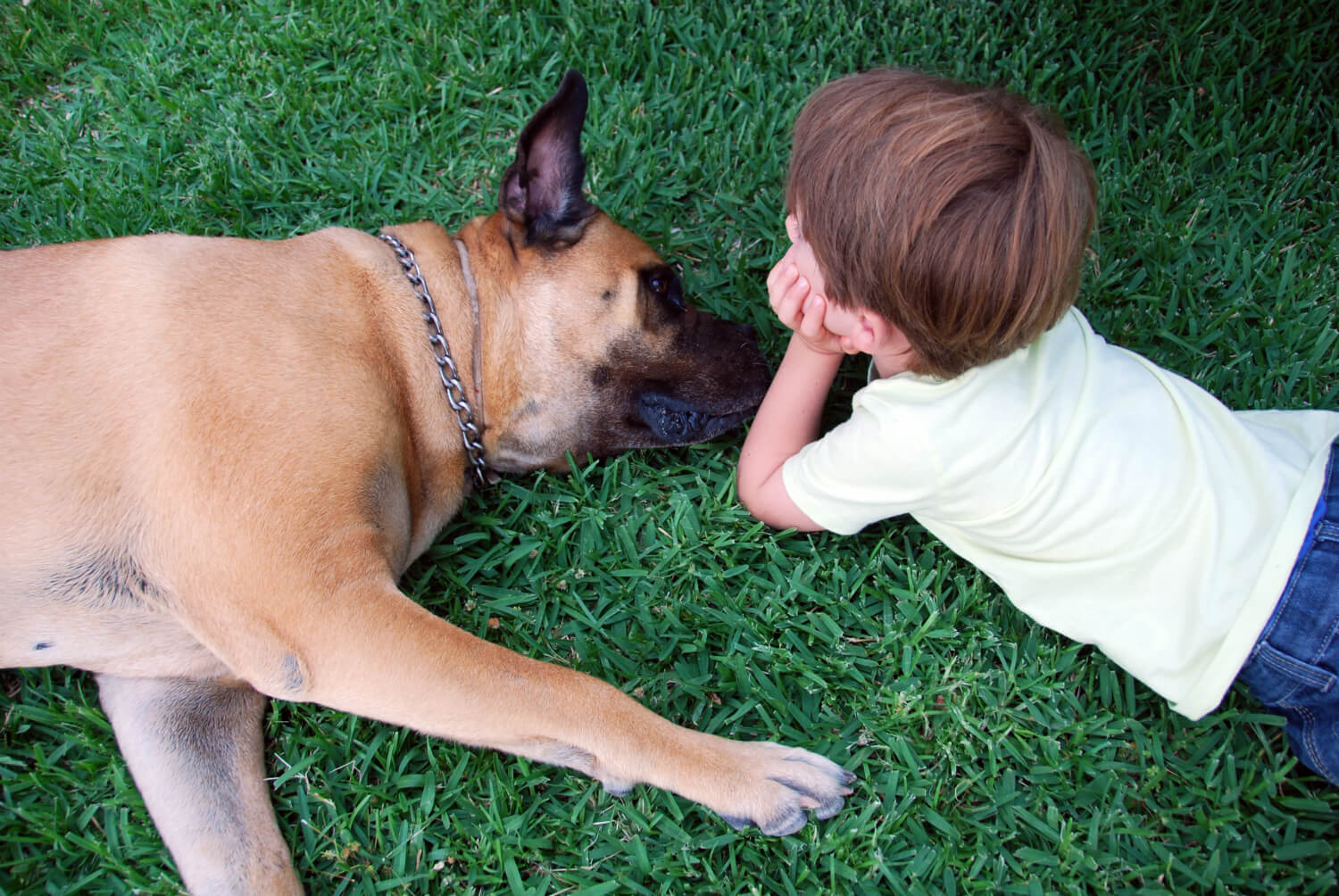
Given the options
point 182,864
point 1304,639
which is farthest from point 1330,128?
point 182,864

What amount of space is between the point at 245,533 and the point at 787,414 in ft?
5.25

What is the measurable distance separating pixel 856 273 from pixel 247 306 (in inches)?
68.7

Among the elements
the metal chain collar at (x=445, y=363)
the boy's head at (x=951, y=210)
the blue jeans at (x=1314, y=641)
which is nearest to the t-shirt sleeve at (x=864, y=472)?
the boy's head at (x=951, y=210)

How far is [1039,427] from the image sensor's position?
2.35 meters

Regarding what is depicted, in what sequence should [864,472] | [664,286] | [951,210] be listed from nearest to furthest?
[951,210]
[864,472]
[664,286]

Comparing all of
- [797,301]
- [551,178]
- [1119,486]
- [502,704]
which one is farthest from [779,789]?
[551,178]

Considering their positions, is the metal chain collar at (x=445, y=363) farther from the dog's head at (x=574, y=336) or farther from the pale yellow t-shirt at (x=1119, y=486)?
the pale yellow t-shirt at (x=1119, y=486)

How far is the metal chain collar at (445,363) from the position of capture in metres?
2.88

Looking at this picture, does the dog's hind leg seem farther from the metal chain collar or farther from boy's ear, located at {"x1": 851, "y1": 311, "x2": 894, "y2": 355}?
boy's ear, located at {"x1": 851, "y1": 311, "x2": 894, "y2": 355}

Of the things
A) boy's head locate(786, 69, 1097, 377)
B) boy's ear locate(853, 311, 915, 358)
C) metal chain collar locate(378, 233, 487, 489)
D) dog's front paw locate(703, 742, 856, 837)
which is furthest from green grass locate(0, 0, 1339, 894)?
boy's head locate(786, 69, 1097, 377)

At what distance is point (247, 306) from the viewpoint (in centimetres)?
261

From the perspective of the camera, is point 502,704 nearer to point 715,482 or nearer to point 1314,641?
point 715,482

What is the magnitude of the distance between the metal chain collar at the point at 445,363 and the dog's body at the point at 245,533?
0.11 feet

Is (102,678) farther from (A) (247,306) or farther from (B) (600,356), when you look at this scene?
(B) (600,356)
